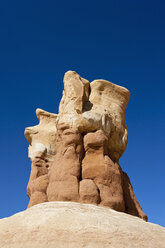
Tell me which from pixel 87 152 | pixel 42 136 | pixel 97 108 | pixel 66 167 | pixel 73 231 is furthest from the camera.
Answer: pixel 42 136

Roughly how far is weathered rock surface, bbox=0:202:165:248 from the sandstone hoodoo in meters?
2.01

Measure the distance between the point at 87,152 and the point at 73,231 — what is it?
4.90 metres

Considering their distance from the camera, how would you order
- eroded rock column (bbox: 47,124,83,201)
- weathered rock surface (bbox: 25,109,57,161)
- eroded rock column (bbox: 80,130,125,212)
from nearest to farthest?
eroded rock column (bbox: 47,124,83,201) → eroded rock column (bbox: 80,130,125,212) → weathered rock surface (bbox: 25,109,57,161)

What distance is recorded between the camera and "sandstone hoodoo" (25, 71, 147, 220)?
11.4 meters

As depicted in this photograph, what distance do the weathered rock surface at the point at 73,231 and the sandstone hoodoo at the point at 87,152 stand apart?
2.01 meters

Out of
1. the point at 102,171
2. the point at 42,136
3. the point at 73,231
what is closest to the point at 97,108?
the point at 102,171

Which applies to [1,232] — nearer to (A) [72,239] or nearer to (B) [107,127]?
(A) [72,239]

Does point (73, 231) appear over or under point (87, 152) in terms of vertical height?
under

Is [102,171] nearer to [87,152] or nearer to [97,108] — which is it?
[87,152]

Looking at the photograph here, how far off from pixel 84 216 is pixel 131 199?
4812 millimetres

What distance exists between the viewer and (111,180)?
11828mm

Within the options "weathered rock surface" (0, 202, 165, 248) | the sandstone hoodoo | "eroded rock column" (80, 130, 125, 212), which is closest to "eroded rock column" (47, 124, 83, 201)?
the sandstone hoodoo

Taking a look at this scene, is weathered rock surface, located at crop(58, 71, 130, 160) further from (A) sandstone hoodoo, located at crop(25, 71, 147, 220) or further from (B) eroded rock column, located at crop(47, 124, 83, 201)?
(B) eroded rock column, located at crop(47, 124, 83, 201)

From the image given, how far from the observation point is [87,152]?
12.5 m
